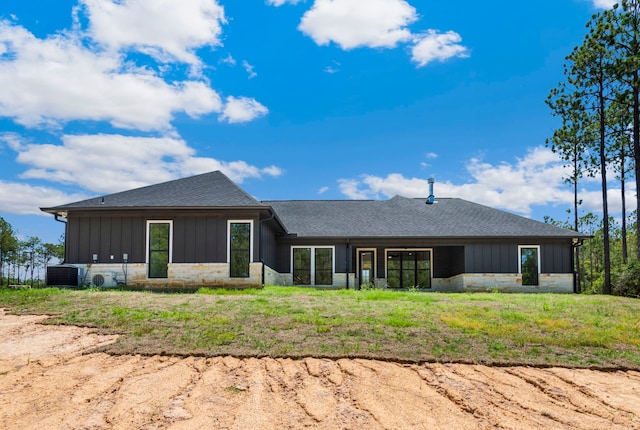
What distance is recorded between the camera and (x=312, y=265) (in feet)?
72.3

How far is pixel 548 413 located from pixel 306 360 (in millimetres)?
2893

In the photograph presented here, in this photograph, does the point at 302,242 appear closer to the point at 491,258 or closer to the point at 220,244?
the point at 220,244

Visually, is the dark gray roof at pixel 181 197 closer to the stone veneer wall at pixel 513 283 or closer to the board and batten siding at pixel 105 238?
the board and batten siding at pixel 105 238

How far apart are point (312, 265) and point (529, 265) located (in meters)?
8.25

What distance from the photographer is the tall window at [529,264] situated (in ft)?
68.9

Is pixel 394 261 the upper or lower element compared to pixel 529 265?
upper

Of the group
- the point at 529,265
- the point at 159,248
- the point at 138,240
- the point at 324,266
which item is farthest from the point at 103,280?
the point at 529,265

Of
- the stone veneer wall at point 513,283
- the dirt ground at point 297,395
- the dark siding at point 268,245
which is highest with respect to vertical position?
the dark siding at point 268,245

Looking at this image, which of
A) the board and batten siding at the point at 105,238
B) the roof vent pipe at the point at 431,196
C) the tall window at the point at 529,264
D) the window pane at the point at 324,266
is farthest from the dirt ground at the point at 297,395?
the roof vent pipe at the point at 431,196

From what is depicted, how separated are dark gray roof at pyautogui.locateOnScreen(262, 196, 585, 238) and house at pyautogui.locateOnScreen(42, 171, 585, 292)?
0.15 feet

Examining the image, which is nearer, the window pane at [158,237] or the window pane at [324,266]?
the window pane at [158,237]

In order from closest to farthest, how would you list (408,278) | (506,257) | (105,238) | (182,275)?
(182,275), (105,238), (506,257), (408,278)

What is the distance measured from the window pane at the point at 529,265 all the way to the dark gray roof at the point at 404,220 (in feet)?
2.46

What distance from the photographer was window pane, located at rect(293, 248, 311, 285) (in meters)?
22.0
